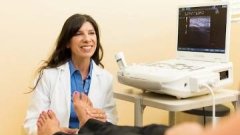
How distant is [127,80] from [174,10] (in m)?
0.91

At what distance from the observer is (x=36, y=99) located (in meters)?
1.61

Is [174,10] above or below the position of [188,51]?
above

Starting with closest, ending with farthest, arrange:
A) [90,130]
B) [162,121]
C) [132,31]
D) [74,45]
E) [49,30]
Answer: [90,130], [74,45], [49,30], [132,31], [162,121]

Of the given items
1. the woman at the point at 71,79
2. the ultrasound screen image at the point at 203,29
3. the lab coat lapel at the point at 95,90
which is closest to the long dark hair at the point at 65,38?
the woman at the point at 71,79

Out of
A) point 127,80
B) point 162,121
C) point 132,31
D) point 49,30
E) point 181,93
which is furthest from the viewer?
point 162,121

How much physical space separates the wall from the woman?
215 mm

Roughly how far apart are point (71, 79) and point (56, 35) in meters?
0.35

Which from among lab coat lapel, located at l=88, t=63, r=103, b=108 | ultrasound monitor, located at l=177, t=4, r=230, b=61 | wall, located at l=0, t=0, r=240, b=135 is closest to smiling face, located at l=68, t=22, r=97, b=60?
lab coat lapel, located at l=88, t=63, r=103, b=108

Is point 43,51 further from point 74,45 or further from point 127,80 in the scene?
point 127,80

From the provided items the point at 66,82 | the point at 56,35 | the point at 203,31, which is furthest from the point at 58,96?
the point at 203,31

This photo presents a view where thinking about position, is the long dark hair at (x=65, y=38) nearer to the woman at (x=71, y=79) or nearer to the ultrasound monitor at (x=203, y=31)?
the woman at (x=71, y=79)

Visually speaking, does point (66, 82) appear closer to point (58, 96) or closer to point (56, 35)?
point (58, 96)

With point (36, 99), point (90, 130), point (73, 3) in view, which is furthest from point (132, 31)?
point (90, 130)

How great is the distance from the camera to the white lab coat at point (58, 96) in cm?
161
